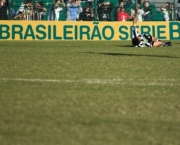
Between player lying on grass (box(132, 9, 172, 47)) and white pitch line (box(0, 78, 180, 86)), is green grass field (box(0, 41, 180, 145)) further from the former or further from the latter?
player lying on grass (box(132, 9, 172, 47))

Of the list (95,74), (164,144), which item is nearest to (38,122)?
(164,144)

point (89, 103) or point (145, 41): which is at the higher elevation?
point (89, 103)

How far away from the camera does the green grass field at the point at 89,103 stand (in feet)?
26.8

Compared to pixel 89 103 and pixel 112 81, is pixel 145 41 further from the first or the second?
pixel 89 103

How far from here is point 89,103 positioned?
1068 centimetres

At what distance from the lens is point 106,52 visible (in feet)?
80.5

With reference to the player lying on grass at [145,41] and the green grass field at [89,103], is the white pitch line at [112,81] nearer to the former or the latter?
the green grass field at [89,103]

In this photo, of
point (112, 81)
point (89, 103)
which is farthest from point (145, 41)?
point (89, 103)

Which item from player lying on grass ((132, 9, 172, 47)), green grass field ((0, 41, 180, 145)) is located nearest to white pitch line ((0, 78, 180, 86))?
green grass field ((0, 41, 180, 145))

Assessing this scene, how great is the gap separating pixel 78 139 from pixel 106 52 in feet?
54.6

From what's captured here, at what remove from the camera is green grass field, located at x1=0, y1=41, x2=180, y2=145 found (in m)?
8.18

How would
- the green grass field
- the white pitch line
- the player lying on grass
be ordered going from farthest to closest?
the player lying on grass
the white pitch line
the green grass field

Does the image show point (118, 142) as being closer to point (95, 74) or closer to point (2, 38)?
point (95, 74)

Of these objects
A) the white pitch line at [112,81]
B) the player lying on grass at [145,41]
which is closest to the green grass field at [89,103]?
the white pitch line at [112,81]
